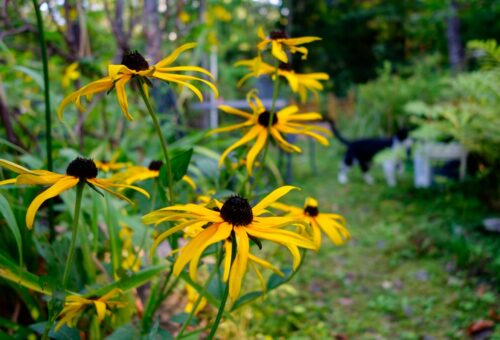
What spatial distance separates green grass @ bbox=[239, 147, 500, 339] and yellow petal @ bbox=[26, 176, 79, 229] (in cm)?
103

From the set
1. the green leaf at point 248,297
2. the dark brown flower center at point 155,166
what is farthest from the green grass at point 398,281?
the dark brown flower center at point 155,166

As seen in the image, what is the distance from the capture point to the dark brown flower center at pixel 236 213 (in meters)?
0.63

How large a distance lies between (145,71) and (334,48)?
24.5 ft

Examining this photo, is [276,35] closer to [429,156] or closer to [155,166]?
[155,166]

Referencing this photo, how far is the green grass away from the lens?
5.72ft

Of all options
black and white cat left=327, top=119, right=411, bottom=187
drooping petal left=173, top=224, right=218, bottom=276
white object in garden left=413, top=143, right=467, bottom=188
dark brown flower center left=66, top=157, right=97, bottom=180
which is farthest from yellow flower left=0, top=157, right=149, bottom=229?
black and white cat left=327, top=119, right=411, bottom=187

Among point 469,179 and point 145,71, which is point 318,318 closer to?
point 145,71

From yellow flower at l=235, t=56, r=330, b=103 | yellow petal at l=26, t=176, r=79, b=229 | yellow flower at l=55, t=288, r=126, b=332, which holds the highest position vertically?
yellow flower at l=235, t=56, r=330, b=103

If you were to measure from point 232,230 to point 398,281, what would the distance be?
1780mm

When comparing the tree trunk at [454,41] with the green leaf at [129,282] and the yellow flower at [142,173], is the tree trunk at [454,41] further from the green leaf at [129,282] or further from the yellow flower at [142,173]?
the green leaf at [129,282]

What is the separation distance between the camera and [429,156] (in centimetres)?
354

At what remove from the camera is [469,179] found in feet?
9.83

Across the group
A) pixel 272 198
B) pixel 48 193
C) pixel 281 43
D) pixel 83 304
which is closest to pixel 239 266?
pixel 272 198

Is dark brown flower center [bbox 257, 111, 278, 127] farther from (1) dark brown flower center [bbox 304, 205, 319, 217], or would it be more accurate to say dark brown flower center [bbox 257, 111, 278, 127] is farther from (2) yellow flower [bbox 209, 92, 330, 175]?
(1) dark brown flower center [bbox 304, 205, 319, 217]
